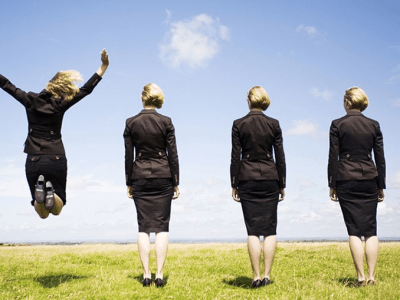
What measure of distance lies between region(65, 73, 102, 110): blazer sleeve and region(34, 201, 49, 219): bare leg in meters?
1.98

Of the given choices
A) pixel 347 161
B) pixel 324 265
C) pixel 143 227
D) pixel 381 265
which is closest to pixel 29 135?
pixel 143 227

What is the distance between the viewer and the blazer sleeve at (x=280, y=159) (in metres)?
7.96

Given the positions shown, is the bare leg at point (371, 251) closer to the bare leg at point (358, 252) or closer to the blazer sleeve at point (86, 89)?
the bare leg at point (358, 252)

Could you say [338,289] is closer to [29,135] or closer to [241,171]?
[241,171]

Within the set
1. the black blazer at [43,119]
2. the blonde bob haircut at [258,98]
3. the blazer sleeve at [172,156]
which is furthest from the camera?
the blonde bob haircut at [258,98]

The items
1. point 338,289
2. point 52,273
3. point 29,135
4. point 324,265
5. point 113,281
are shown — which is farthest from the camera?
point 324,265

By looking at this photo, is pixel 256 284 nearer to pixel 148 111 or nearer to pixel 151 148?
pixel 151 148

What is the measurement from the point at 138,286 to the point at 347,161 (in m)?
4.79

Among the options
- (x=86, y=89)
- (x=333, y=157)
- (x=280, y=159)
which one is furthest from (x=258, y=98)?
(x=86, y=89)

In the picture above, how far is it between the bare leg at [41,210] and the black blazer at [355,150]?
5.68 metres

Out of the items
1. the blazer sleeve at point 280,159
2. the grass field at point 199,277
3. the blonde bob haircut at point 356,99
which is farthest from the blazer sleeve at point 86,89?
the blonde bob haircut at point 356,99

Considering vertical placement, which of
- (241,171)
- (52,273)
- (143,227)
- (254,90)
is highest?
(254,90)

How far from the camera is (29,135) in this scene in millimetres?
7875

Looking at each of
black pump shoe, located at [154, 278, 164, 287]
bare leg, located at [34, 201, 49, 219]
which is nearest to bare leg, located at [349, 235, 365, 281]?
black pump shoe, located at [154, 278, 164, 287]
